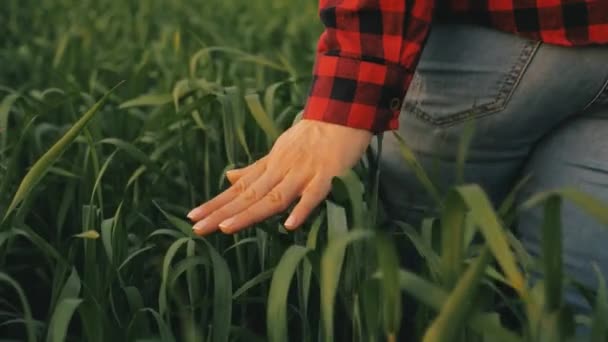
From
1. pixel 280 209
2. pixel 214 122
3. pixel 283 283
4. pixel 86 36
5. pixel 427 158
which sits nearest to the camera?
pixel 283 283

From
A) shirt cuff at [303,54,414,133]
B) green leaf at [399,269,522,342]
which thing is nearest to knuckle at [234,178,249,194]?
shirt cuff at [303,54,414,133]

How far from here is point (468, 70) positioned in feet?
4.37

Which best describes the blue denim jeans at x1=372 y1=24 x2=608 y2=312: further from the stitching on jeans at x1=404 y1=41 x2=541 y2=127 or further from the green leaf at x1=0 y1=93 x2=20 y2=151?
the green leaf at x1=0 y1=93 x2=20 y2=151

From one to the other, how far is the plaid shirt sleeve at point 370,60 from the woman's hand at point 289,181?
3 centimetres

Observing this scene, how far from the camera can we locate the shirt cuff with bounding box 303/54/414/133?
48.8 inches

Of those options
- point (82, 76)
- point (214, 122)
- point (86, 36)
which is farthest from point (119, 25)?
point (214, 122)

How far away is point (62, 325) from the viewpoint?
1021mm

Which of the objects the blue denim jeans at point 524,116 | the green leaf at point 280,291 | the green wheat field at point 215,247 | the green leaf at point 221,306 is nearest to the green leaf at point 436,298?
the green wheat field at point 215,247

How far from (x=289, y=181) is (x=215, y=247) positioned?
26 cm

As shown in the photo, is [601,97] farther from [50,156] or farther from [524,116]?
[50,156]

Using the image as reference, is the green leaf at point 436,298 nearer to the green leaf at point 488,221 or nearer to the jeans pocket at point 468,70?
the green leaf at point 488,221

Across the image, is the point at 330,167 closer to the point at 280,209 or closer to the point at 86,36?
the point at 280,209

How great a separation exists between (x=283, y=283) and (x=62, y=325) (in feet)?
0.67

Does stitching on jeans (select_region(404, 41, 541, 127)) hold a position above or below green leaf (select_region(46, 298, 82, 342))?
above
